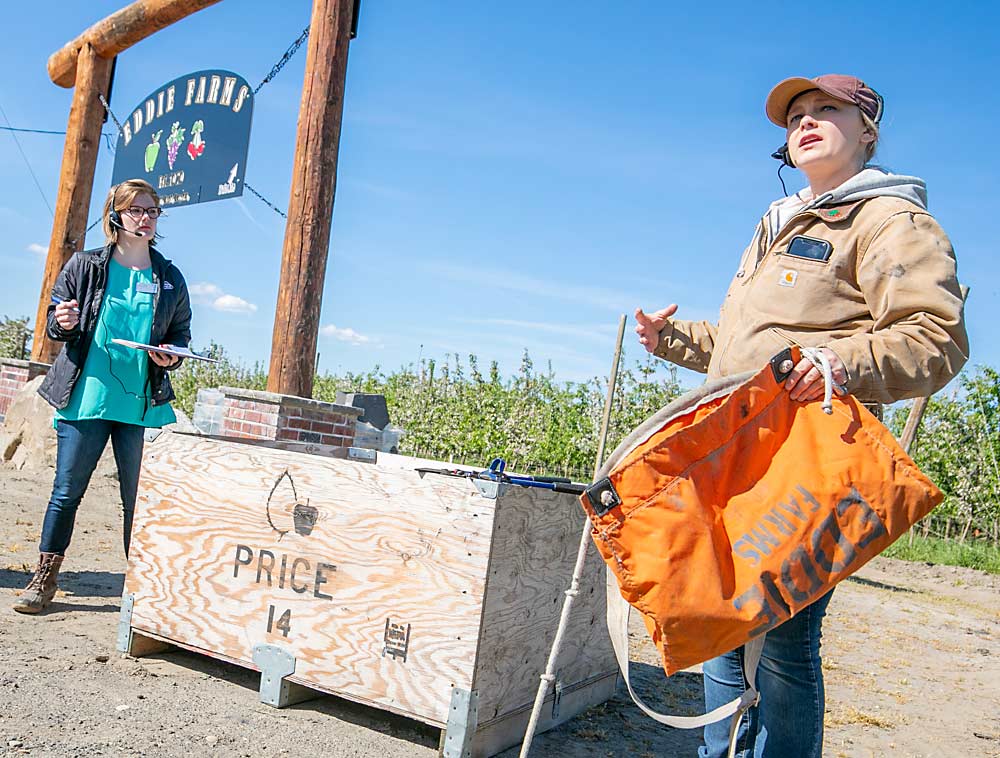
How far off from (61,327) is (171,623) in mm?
1338

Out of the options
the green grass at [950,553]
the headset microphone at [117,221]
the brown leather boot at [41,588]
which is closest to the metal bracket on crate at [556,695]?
the brown leather boot at [41,588]

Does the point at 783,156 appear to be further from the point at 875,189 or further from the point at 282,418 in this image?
the point at 282,418

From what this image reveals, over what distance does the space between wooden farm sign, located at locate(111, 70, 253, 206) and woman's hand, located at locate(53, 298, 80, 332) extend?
10.4ft

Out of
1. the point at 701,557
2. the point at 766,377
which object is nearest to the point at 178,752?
the point at 701,557

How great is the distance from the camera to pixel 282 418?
209 inches

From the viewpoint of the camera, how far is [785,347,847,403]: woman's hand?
1.71m

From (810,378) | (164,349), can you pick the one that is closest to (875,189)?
(810,378)

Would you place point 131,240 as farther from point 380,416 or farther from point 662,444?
point 380,416

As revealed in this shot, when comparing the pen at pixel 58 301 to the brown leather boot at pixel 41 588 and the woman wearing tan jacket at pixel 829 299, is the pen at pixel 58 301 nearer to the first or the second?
the brown leather boot at pixel 41 588

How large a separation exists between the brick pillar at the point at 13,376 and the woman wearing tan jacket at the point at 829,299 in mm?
8171

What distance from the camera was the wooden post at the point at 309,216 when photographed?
537 cm

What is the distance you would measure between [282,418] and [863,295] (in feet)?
13.5

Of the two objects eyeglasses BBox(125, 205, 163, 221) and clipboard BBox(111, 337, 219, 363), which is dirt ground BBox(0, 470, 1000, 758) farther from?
eyeglasses BBox(125, 205, 163, 221)

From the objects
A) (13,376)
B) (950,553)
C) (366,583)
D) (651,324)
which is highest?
(651,324)
